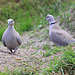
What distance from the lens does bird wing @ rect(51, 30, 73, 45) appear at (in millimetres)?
5794

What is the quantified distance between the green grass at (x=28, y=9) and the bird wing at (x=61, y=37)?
3104mm

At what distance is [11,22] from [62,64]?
2289mm

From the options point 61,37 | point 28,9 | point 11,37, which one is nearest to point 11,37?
point 11,37

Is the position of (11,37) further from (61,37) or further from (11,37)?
(61,37)

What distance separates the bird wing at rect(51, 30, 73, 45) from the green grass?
10.2 feet

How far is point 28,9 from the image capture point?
1002cm

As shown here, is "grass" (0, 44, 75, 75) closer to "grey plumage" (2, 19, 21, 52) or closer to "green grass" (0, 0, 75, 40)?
"grey plumage" (2, 19, 21, 52)

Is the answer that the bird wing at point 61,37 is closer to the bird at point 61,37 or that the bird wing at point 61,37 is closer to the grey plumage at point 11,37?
the bird at point 61,37

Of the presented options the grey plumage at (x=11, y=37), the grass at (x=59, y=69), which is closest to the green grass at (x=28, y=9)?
Answer: the grey plumage at (x=11, y=37)

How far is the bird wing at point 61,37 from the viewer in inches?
228

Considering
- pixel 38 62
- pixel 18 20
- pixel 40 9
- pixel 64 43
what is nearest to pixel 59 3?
pixel 40 9

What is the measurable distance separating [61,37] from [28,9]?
4493 millimetres

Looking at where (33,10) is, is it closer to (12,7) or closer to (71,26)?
(12,7)

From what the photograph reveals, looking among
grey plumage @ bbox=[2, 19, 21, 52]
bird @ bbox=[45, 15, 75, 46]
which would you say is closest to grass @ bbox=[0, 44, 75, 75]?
grey plumage @ bbox=[2, 19, 21, 52]
